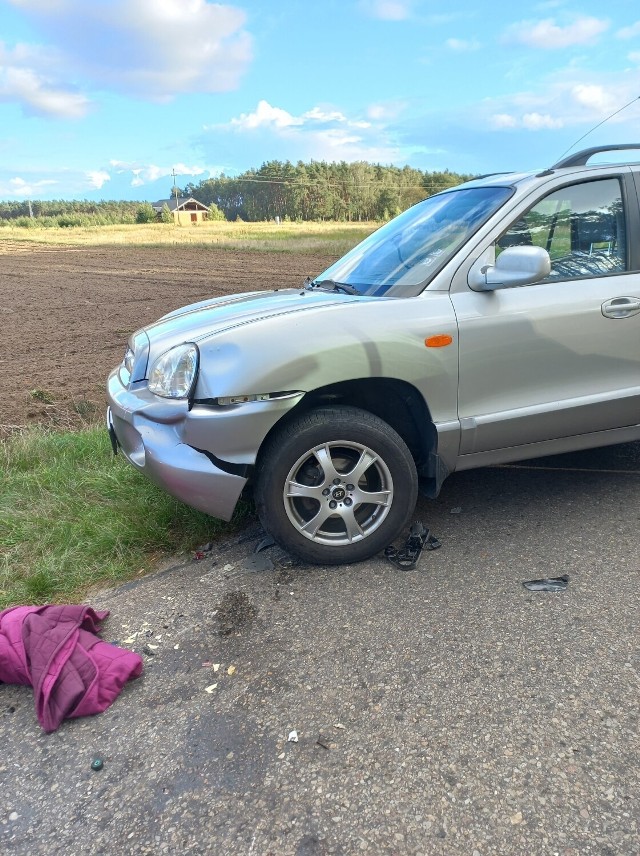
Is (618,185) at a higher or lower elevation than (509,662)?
higher

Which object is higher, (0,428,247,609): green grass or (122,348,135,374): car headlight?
(122,348,135,374): car headlight

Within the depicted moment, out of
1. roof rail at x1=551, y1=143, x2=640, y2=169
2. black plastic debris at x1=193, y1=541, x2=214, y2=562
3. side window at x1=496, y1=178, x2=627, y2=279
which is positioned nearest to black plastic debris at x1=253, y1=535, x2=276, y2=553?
black plastic debris at x1=193, y1=541, x2=214, y2=562

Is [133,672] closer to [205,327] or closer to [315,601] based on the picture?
[315,601]

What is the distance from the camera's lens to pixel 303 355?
2.91m

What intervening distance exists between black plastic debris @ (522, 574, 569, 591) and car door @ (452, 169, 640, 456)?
0.71 meters

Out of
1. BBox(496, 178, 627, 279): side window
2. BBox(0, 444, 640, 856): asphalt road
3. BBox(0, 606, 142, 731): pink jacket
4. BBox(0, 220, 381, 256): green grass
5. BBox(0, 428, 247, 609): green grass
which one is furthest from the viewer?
BBox(0, 220, 381, 256): green grass

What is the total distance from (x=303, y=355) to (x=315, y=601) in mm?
1136

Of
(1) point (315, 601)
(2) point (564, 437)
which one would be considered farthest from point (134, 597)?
(2) point (564, 437)

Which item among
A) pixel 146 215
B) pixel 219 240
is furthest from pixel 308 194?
pixel 219 240

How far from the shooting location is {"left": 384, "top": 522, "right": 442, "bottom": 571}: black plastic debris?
3229 millimetres

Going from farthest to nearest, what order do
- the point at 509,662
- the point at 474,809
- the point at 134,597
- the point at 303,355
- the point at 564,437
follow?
the point at 564,437
the point at 134,597
the point at 303,355
the point at 509,662
the point at 474,809

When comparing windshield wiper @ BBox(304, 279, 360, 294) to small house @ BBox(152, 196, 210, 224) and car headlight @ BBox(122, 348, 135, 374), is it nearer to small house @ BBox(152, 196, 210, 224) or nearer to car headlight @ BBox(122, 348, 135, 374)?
car headlight @ BBox(122, 348, 135, 374)

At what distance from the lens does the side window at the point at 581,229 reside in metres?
3.41

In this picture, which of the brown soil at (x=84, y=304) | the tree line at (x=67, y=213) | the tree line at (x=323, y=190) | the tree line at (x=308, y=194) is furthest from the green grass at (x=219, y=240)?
the tree line at (x=323, y=190)
